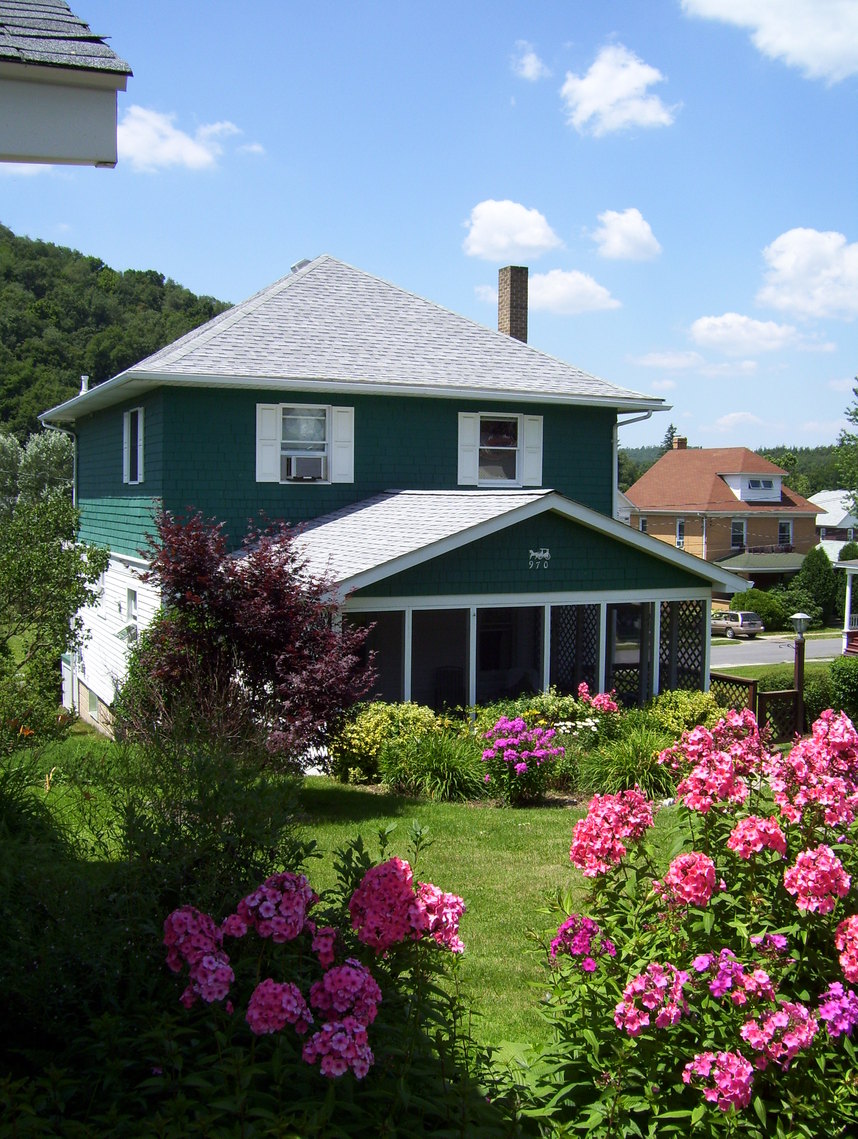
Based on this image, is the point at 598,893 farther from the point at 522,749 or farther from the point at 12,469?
the point at 12,469

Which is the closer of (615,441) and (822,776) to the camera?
(822,776)

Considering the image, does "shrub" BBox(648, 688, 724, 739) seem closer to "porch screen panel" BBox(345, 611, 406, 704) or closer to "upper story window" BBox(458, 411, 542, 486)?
"porch screen panel" BBox(345, 611, 406, 704)

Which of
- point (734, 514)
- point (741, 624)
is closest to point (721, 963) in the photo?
point (741, 624)

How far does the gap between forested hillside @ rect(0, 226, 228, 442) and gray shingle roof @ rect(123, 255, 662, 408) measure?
27221mm

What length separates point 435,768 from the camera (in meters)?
12.9

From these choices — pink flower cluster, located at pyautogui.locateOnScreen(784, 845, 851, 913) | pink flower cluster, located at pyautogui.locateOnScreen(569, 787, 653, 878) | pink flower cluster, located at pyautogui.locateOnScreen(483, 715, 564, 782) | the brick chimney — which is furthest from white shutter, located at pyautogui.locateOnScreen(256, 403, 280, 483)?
pink flower cluster, located at pyautogui.locateOnScreen(784, 845, 851, 913)

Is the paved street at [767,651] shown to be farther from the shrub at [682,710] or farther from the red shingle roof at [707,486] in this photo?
the shrub at [682,710]

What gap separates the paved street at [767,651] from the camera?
38969 mm

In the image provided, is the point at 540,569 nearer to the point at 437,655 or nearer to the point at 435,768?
the point at 437,655

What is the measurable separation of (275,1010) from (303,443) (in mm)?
15038

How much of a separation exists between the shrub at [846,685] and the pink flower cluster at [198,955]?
22.2 m

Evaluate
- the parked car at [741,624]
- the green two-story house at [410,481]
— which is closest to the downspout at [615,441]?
the green two-story house at [410,481]

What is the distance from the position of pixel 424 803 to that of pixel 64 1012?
341 inches

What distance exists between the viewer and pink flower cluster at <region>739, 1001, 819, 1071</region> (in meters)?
3.83
